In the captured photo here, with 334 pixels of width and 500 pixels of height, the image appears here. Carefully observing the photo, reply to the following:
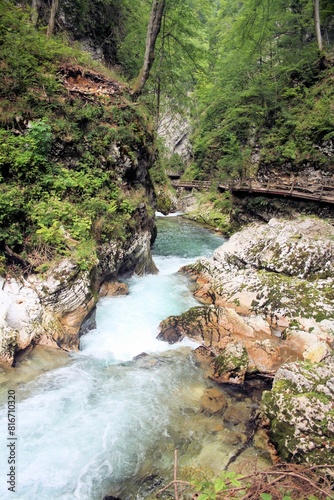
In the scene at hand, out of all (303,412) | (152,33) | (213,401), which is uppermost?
(152,33)

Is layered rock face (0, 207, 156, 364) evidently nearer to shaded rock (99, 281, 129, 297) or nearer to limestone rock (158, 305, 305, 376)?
shaded rock (99, 281, 129, 297)

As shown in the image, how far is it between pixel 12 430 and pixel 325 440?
182 inches

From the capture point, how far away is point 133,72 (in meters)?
17.0

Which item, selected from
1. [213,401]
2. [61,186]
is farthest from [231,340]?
[61,186]

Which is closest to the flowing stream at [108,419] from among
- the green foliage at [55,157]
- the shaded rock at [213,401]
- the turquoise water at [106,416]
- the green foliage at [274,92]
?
the turquoise water at [106,416]

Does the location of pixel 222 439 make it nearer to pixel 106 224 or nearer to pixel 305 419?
pixel 305 419

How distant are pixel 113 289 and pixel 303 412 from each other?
21.1ft

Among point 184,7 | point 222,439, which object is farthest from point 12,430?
point 184,7

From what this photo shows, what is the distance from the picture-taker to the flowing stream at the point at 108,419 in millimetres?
4160

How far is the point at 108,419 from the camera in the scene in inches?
203

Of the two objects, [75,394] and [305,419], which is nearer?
[305,419]

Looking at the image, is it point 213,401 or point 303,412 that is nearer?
point 303,412

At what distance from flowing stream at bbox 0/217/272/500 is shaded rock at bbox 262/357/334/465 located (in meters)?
0.75

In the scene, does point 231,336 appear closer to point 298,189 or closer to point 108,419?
point 108,419
